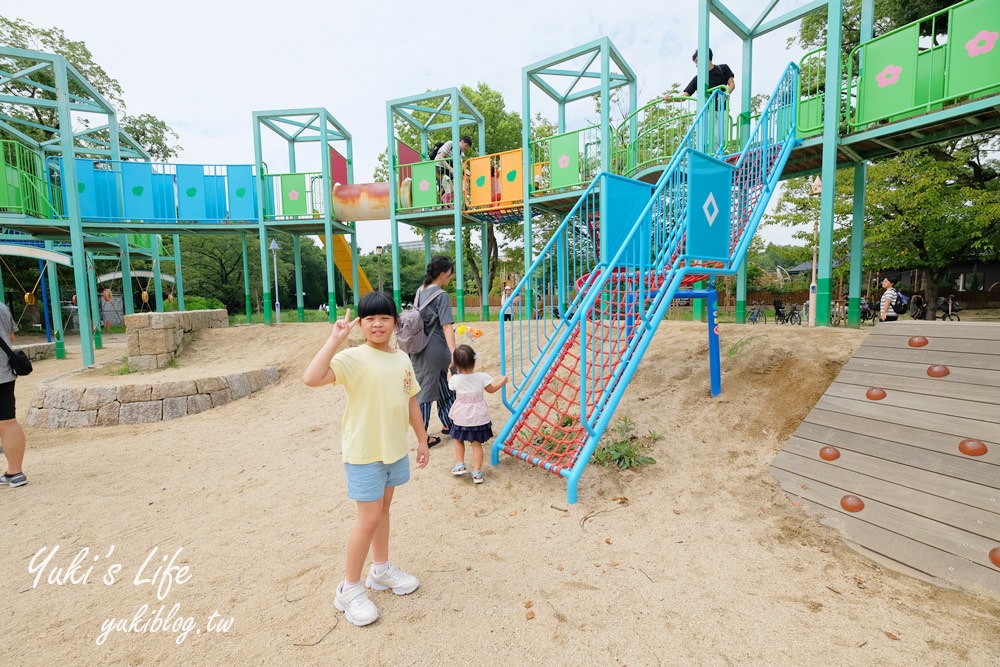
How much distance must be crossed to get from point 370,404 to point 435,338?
2.01 metres

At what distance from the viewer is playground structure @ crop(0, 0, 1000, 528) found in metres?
3.98

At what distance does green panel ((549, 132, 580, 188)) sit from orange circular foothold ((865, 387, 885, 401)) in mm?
7007

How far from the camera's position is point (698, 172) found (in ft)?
13.0

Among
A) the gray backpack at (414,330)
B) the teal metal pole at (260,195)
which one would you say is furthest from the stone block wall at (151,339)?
the gray backpack at (414,330)

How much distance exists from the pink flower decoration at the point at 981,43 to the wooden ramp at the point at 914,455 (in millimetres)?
3932

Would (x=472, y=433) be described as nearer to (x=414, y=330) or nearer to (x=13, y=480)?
(x=414, y=330)

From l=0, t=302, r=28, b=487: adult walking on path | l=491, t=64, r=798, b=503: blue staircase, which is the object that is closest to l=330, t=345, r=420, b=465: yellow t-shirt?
l=491, t=64, r=798, b=503: blue staircase

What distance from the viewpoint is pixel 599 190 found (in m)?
5.22

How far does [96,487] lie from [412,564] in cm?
344

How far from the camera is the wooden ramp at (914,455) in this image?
2.40 m

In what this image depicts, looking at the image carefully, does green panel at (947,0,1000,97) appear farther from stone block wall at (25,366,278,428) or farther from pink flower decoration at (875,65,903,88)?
stone block wall at (25,366,278,428)

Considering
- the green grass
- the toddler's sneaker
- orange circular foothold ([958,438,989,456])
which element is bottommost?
the toddler's sneaker

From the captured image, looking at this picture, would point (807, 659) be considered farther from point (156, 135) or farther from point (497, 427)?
point (156, 135)

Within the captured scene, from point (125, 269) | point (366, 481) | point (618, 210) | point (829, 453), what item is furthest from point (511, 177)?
point (125, 269)
